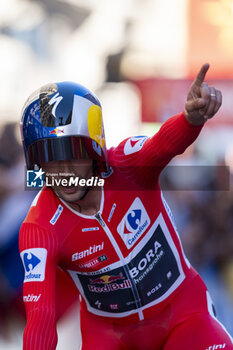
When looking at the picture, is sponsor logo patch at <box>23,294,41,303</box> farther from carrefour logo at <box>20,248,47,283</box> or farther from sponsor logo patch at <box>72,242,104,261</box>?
sponsor logo patch at <box>72,242,104,261</box>

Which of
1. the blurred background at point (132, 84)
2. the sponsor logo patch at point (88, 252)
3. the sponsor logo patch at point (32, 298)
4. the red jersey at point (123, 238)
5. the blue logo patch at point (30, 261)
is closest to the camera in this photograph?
the sponsor logo patch at point (32, 298)

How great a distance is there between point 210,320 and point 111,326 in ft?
1.82

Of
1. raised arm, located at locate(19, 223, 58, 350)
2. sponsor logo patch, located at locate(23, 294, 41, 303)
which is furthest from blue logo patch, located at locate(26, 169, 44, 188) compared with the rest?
sponsor logo patch, located at locate(23, 294, 41, 303)

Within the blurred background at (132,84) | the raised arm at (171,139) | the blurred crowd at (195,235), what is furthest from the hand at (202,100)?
the blurred crowd at (195,235)

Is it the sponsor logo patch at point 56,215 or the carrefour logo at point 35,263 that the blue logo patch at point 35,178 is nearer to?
the sponsor logo patch at point 56,215

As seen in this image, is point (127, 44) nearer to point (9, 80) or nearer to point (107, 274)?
point (9, 80)

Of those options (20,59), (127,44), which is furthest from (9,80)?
(127,44)

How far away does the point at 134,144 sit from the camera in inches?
140

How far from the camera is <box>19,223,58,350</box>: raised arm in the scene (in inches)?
117

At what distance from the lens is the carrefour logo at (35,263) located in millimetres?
3178

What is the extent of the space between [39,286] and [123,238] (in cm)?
58

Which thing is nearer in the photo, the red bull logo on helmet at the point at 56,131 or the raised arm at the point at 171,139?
the raised arm at the point at 171,139

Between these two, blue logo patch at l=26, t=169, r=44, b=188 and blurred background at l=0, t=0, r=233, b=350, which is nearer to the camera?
blue logo patch at l=26, t=169, r=44, b=188

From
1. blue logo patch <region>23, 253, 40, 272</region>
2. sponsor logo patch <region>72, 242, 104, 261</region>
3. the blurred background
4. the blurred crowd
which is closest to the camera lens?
blue logo patch <region>23, 253, 40, 272</region>
